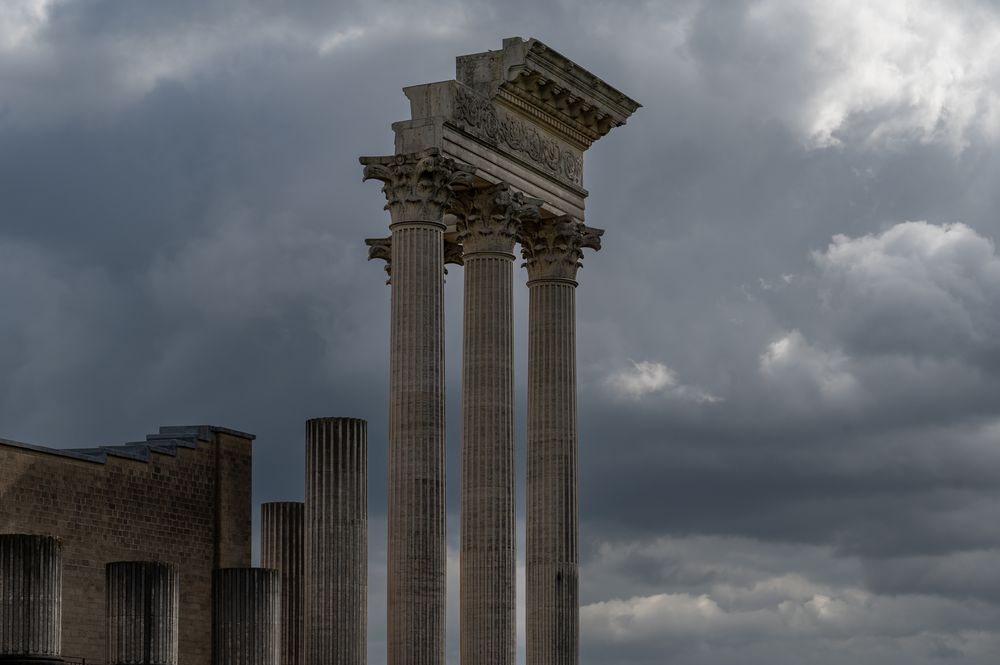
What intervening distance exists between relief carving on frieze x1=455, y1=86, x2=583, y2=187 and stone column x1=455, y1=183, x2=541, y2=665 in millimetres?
1420

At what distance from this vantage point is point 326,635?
46625mm

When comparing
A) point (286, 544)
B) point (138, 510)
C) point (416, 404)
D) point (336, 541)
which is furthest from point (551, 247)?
point (138, 510)

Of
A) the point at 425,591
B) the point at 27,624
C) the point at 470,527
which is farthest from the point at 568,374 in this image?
the point at 27,624

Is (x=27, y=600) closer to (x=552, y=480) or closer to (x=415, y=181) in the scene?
(x=415, y=181)

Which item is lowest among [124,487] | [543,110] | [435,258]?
[124,487]

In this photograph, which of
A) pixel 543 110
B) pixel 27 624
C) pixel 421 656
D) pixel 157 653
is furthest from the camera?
pixel 543 110

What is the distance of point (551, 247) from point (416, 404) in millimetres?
8498

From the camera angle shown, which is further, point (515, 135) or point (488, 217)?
point (515, 135)

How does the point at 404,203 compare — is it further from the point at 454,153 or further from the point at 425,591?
the point at 425,591

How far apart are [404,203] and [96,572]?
1101 centimetres

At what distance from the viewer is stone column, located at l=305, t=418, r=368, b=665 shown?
46719 mm

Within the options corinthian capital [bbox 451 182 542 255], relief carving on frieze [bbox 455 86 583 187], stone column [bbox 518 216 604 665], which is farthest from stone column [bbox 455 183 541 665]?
stone column [bbox 518 216 604 665]

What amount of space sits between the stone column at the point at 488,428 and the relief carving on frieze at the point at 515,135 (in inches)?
55.9

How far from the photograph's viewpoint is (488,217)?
51.2 m
